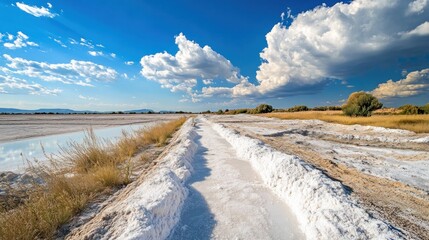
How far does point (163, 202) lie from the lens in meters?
3.72

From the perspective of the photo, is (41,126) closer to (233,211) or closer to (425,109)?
(233,211)

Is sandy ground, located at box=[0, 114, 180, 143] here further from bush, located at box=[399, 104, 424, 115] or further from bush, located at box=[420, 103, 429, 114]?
bush, located at box=[399, 104, 424, 115]

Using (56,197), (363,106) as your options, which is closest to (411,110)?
(363,106)

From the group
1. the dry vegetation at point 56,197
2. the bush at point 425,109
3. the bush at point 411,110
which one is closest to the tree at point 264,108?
the bush at point 411,110

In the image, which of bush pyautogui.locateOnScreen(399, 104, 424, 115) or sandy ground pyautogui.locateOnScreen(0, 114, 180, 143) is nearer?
sandy ground pyautogui.locateOnScreen(0, 114, 180, 143)

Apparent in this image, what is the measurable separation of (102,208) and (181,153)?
3.81 m

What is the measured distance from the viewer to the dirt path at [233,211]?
136 inches

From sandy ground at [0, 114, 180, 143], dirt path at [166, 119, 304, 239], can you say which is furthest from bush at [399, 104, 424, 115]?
sandy ground at [0, 114, 180, 143]

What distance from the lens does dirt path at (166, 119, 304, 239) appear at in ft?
11.3

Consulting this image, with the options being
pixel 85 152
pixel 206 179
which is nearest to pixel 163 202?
pixel 206 179

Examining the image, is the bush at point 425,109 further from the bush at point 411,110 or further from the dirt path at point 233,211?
the dirt path at point 233,211

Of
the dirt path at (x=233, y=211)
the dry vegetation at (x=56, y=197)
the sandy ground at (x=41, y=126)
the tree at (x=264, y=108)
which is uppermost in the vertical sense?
the tree at (x=264, y=108)

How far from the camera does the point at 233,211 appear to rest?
413 cm

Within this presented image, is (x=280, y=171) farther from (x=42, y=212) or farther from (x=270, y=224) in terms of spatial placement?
(x=42, y=212)
